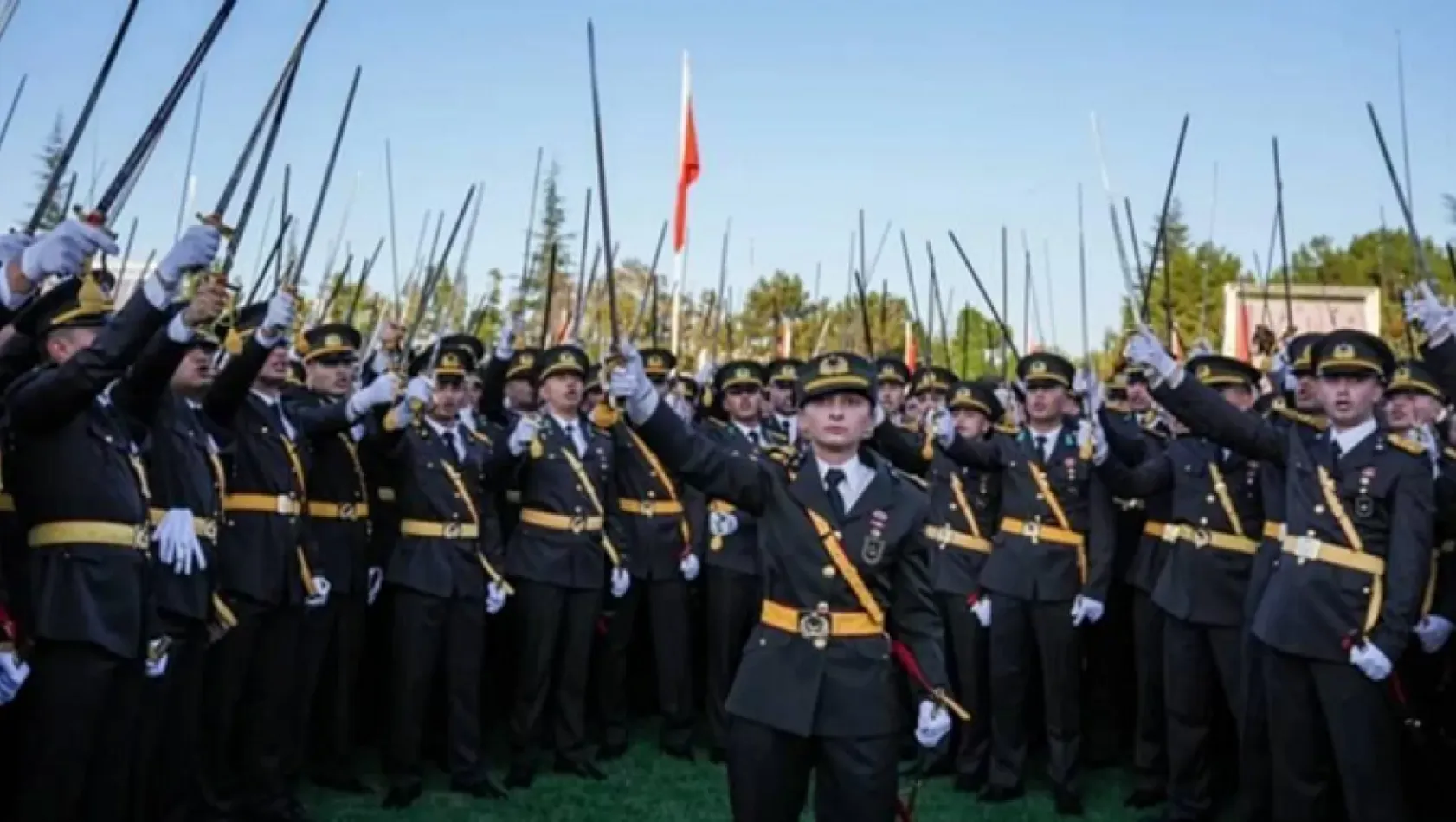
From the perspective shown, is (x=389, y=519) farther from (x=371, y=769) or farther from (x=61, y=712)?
(x=61, y=712)

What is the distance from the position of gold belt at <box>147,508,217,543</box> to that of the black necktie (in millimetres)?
2652

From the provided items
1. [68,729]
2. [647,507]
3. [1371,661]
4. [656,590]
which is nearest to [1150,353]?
[1371,661]

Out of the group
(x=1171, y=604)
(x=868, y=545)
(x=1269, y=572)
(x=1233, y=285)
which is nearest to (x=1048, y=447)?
(x=1171, y=604)

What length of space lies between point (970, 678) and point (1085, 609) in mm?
1001

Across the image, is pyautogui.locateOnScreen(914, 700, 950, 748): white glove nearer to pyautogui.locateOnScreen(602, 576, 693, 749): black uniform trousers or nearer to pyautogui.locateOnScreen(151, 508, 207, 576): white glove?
pyautogui.locateOnScreen(151, 508, 207, 576): white glove

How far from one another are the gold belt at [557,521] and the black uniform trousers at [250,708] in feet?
5.36

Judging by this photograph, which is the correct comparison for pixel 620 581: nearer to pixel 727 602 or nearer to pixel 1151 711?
pixel 727 602

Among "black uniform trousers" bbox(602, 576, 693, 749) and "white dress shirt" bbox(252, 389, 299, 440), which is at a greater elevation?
"white dress shirt" bbox(252, 389, 299, 440)

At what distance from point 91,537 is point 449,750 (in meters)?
3.13

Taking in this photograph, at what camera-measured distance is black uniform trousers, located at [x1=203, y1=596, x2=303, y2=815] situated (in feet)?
19.6

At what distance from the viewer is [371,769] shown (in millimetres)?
7613

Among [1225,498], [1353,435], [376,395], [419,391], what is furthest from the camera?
[1225,498]

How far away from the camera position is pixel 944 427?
7.68m

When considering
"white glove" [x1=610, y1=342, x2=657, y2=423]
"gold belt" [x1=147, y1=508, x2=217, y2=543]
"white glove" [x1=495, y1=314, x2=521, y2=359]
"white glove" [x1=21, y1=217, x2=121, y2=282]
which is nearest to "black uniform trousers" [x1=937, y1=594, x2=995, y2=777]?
"white glove" [x1=495, y1=314, x2=521, y2=359]
